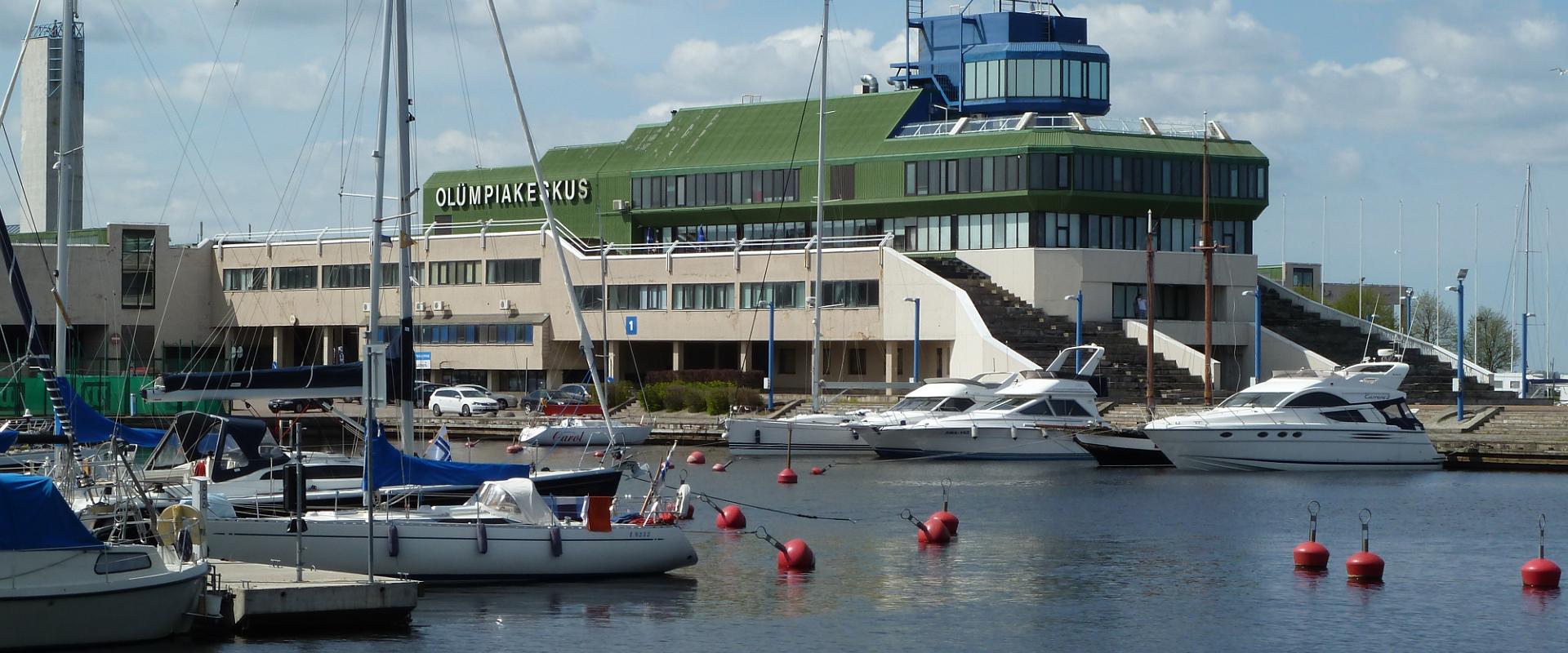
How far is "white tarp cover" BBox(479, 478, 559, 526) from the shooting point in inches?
1316

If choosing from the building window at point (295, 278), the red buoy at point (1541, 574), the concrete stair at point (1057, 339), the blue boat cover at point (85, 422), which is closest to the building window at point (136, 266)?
the building window at point (295, 278)

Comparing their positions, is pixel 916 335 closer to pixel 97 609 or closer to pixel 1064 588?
pixel 1064 588

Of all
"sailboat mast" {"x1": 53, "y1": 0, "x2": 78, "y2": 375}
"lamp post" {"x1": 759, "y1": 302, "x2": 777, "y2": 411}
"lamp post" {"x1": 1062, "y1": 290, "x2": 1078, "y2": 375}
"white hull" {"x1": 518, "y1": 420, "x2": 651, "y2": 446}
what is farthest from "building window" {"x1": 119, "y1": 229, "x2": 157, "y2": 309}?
"sailboat mast" {"x1": 53, "y1": 0, "x2": 78, "y2": 375}

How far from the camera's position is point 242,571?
29.9m

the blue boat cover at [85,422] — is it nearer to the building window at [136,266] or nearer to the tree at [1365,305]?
the building window at [136,266]

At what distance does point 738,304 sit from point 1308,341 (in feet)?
90.2

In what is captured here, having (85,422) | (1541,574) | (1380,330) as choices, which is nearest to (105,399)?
(85,422)

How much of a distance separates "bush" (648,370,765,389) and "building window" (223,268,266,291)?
95.3 feet

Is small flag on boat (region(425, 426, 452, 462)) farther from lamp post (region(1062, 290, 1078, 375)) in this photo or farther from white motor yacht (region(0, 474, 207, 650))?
lamp post (region(1062, 290, 1078, 375))

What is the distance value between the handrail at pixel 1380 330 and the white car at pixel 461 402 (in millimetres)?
39354

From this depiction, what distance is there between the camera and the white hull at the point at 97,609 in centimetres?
2562

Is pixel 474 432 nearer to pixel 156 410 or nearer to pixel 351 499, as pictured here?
pixel 156 410

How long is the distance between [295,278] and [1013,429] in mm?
56155

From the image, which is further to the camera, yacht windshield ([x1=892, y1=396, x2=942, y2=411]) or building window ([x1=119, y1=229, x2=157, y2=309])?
building window ([x1=119, y1=229, x2=157, y2=309])
